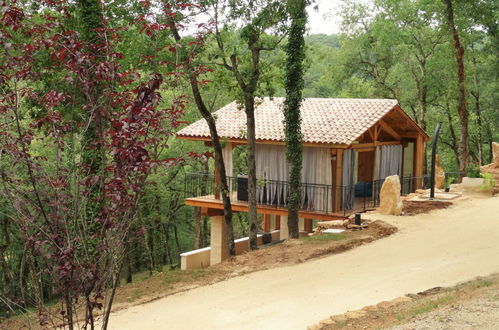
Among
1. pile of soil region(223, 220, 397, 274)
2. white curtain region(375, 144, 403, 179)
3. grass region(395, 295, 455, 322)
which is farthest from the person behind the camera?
white curtain region(375, 144, 403, 179)

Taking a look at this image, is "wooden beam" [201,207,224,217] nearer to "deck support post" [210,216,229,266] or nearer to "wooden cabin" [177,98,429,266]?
"wooden cabin" [177,98,429,266]

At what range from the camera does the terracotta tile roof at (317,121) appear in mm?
18703

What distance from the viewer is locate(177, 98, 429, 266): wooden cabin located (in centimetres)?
1891

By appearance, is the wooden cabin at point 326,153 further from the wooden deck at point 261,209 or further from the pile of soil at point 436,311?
the pile of soil at point 436,311

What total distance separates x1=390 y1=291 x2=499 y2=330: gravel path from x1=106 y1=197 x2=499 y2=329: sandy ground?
89.3 inches

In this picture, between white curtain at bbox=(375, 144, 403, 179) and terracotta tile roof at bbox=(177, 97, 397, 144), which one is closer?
terracotta tile roof at bbox=(177, 97, 397, 144)

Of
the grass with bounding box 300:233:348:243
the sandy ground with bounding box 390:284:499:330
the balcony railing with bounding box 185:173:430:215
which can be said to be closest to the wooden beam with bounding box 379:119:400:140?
the balcony railing with bounding box 185:173:430:215

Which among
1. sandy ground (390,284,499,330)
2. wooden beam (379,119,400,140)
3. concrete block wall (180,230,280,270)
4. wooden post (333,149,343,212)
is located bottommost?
concrete block wall (180,230,280,270)

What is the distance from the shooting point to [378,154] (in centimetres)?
2153

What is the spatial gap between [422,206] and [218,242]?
6836mm

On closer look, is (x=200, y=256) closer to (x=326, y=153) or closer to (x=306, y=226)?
(x=306, y=226)

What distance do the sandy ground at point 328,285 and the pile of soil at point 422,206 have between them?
2.49 m

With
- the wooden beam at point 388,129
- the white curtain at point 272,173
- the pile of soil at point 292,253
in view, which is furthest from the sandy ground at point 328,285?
the wooden beam at point 388,129

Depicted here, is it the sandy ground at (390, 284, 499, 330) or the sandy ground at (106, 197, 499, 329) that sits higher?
the sandy ground at (390, 284, 499, 330)
